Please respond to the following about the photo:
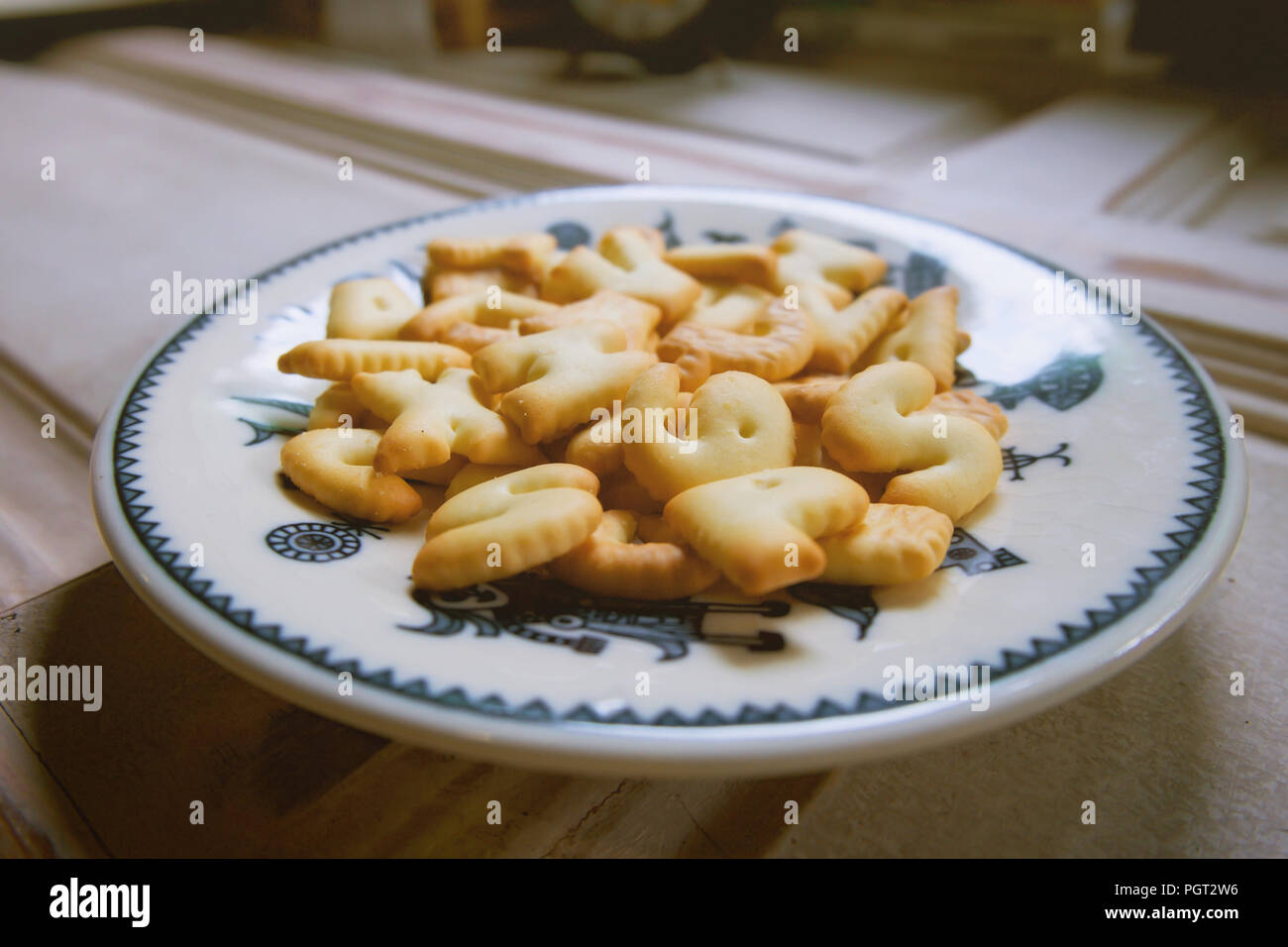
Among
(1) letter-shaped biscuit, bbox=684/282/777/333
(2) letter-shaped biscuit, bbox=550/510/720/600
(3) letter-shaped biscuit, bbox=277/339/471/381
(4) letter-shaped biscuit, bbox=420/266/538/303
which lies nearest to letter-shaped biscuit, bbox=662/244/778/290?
(1) letter-shaped biscuit, bbox=684/282/777/333

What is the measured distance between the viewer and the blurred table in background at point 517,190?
46cm

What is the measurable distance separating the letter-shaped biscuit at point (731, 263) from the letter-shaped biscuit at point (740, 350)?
9 cm

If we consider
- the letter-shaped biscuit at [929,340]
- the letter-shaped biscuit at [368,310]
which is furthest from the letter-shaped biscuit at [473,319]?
the letter-shaped biscuit at [929,340]

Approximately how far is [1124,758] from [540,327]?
43cm

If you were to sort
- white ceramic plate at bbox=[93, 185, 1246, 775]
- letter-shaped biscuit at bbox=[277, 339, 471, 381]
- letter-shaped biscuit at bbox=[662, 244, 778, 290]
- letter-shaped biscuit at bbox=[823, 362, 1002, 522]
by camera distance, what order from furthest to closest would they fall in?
letter-shaped biscuit at bbox=[662, 244, 778, 290]
letter-shaped biscuit at bbox=[277, 339, 471, 381]
letter-shaped biscuit at bbox=[823, 362, 1002, 522]
white ceramic plate at bbox=[93, 185, 1246, 775]

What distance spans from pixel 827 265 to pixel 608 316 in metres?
0.21

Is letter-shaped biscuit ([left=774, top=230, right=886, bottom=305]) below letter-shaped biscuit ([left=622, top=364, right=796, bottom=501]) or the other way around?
the other way around

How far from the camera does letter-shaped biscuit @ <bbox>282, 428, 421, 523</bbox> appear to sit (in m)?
0.52

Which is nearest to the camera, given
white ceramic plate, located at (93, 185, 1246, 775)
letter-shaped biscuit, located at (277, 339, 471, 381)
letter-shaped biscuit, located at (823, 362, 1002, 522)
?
white ceramic plate, located at (93, 185, 1246, 775)

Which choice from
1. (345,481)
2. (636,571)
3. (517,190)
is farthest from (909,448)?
(517,190)

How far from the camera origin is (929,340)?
2.12 feet

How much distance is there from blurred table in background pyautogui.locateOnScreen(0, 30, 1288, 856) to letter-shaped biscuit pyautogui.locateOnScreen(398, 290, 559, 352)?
26 centimetres

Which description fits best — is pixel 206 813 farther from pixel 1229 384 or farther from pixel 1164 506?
pixel 1229 384

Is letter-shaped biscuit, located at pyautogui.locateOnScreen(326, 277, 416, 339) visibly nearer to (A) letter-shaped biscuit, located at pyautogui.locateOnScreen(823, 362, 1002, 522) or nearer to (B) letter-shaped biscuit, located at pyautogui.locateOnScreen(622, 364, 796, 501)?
(B) letter-shaped biscuit, located at pyautogui.locateOnScreen(622, 364, 796, 501)
